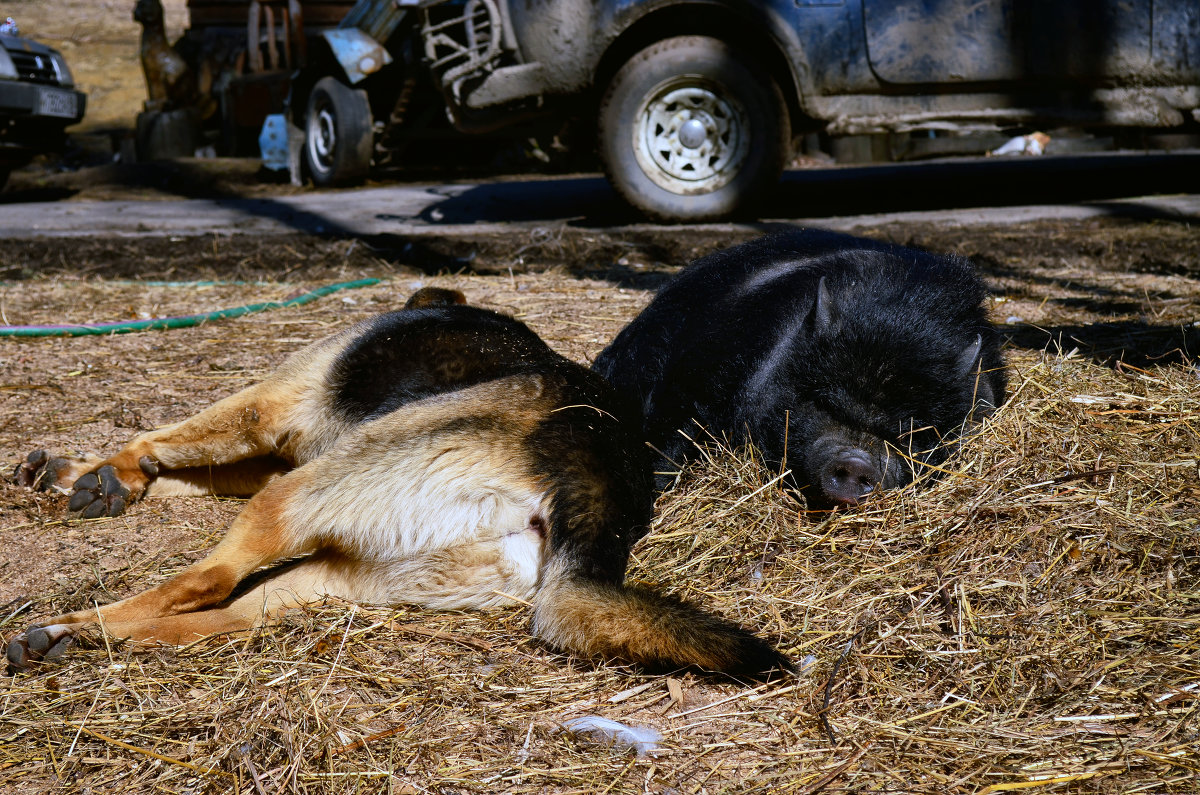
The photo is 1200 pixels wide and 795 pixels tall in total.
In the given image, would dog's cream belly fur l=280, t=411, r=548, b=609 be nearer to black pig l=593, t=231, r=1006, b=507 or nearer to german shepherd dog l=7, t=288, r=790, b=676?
german shepherd dog l=7, t=288, r=790, b=676

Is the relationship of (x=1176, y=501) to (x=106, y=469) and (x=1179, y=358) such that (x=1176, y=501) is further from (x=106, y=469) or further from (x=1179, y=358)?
(x=106, y=469)

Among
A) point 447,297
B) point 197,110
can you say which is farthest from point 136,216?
point 197,110

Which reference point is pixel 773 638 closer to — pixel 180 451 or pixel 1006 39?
pixel 180 451

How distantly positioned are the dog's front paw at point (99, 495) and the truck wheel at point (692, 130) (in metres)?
5.50

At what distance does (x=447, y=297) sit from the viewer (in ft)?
14.3

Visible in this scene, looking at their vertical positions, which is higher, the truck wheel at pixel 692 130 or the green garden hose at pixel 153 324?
the truck wheel at pixel 692 130

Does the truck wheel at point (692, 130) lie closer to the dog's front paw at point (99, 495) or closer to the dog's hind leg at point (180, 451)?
the dog's hind leg at point (180, 451)

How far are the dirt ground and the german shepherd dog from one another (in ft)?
0.35

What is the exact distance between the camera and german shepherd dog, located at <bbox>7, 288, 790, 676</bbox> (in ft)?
7.92

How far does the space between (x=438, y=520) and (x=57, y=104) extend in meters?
12.8

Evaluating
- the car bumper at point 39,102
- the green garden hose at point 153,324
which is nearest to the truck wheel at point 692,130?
the green garden hose at point 153,324

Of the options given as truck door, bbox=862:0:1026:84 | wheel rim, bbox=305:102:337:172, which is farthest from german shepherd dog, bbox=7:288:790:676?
wheel rim, bbox=305:102:337:172

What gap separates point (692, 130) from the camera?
797 centimetres

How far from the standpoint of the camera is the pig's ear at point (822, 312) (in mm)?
3277
